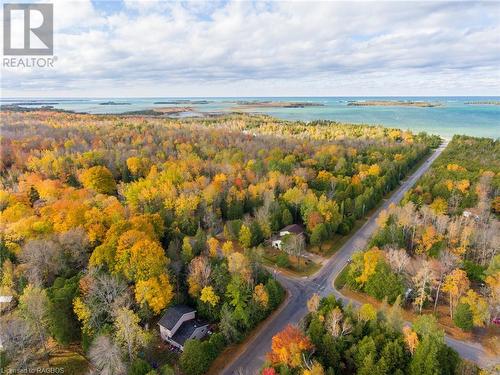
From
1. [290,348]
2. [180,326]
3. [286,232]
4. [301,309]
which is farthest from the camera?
[286,232]

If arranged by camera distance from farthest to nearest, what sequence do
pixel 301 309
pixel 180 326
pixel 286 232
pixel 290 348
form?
pixel 286 232 < pixel 301 309 < pixel 180 326 < pixel 290 348

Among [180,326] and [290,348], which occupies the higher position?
[290,348]

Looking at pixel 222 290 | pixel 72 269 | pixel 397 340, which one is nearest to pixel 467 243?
pixel 397 340

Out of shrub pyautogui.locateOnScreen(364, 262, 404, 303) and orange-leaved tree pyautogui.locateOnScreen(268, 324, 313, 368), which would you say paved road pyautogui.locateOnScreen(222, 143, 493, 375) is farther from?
shrub pyautogui.locateOnScreen(364, 262, 404, 303)

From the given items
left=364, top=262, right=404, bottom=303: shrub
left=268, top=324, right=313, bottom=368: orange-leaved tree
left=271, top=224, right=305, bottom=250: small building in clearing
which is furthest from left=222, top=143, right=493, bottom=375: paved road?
left=271, top=224, right=305, bottom=250: small building in clearing

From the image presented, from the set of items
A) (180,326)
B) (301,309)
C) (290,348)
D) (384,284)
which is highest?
(384,284)

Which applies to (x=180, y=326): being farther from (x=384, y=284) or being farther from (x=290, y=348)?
(x=384, y=284)

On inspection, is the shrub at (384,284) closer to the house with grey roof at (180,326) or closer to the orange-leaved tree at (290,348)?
the orange-leaved tree at (290,348)

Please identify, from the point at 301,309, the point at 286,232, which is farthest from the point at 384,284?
the point at 286,232
